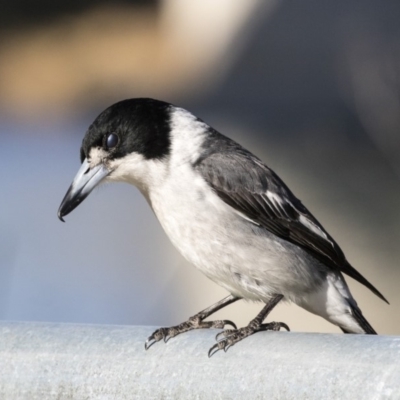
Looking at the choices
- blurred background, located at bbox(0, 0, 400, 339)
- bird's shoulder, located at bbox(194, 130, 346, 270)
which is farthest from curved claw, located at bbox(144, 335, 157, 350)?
blurred background, located at bbox(0, 0, 400, 339)

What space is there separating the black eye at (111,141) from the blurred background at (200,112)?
1547mm

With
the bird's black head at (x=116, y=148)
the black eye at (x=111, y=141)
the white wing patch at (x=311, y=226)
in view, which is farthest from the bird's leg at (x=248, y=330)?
the black eye at (x=111, y=141)

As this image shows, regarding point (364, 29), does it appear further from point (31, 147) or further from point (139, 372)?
point (139, 372)

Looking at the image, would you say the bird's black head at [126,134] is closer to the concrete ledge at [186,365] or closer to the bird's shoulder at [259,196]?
the bird's shoulder at [259,196]

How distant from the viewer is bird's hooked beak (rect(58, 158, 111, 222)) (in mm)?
2670

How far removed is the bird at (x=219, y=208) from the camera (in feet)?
8.37

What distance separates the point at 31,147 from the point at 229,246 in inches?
186

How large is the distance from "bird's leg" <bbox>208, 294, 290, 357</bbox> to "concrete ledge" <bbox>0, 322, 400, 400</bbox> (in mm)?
19

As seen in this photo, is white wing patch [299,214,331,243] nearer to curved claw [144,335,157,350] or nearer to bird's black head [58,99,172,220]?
bird's black head [58,99,172,220]

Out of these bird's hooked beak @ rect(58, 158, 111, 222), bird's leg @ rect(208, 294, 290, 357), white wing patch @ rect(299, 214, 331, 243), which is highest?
bird's hooked beak @ rect(58, 158, 111, 222)

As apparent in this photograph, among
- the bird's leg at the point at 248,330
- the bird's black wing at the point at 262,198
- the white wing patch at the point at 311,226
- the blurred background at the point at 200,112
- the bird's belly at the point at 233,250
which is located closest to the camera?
the bird's leg at the point at 248,330

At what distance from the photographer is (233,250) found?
253 centimetres

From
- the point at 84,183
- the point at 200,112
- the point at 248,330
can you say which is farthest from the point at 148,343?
the point at 200,112

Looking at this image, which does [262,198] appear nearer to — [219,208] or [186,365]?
[219,208]
